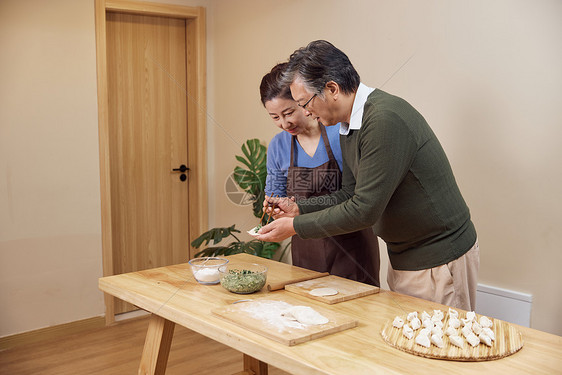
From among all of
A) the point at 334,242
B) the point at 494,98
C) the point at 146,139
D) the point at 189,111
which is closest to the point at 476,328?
the point at 334,242

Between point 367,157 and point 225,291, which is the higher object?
point 367,157

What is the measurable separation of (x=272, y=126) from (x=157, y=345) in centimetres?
217

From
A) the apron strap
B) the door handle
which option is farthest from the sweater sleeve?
the door handle

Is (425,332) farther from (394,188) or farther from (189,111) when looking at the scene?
(189,111)

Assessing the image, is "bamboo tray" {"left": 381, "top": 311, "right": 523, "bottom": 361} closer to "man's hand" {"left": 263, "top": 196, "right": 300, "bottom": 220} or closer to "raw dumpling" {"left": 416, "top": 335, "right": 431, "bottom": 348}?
"raw dumpling" {"left": 416, "top": 335, "right": 431, "bottom": 348}

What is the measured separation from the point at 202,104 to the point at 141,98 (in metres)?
0.47

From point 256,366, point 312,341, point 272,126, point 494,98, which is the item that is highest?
point 494,98

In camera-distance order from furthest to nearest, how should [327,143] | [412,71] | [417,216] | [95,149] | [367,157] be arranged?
[95,149]
[412,71]
[327,143]
[417,216]
[367,157]

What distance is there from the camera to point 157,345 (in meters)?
1.88

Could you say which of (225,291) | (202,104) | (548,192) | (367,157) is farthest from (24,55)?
(548,192)

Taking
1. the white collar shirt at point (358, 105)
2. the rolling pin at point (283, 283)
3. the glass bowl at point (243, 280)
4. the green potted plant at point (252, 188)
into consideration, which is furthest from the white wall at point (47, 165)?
the white collar shirt at point (358, 105)

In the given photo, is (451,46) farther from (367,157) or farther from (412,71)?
(367,157)

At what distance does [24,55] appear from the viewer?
3412 mm

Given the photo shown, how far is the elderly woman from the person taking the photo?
2.26m
